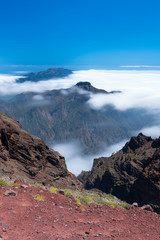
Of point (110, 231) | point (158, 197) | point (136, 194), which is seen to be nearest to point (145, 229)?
point (110, 231)

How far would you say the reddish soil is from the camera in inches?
412

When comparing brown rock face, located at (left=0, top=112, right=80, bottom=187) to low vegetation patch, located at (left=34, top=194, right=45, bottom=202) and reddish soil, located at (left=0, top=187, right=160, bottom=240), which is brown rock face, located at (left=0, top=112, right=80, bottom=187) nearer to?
low vegetation patch, located at (left=34, top=194, right=45, bottom=202)

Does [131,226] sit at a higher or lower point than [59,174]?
lower

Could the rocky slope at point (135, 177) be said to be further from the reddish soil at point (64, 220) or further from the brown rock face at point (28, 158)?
the reddish soil at point (64, 220)

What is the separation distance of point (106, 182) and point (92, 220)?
92997 mm

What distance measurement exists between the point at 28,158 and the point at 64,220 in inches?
934

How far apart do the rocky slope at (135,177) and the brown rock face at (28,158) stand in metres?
34.4

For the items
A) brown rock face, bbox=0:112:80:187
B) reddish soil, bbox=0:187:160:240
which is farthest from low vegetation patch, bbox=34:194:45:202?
brown rock face, bbox=0:112:80:187

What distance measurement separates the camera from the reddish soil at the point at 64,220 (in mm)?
10453

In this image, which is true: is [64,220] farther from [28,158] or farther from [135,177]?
[135,177]

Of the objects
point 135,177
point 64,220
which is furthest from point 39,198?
point 135,177

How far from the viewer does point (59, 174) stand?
3784 centimetres

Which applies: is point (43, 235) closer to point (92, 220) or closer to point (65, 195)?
point (92, 220)

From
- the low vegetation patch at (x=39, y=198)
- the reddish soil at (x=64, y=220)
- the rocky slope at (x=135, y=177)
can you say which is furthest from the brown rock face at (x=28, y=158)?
the rocky slope at (x=135, y=177)
